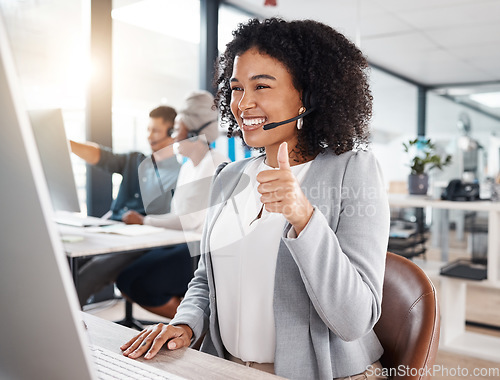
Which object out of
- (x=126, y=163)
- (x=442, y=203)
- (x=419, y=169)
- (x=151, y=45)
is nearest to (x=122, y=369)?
(x=126, y=163)

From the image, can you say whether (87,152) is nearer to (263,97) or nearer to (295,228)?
(263,97)

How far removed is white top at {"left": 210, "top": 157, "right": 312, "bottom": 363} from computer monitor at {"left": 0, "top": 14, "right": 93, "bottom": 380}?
2.16 ft

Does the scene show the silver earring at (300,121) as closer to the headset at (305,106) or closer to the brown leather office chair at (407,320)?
the headset at (305,106)

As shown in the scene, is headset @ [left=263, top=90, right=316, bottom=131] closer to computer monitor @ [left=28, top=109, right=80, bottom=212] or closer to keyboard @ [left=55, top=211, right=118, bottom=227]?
computer monitor @ [left=28, top=109, right=80, bottom=212]

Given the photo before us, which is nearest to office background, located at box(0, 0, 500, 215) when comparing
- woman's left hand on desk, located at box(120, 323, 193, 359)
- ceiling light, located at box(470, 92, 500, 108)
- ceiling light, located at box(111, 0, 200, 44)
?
ceiling light, located at box(111, 0, 200, 44)

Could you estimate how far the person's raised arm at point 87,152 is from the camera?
8.95 feet

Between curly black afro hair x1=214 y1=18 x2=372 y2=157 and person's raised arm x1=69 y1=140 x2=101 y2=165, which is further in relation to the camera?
person's raised arm x1=69 y1=140 x2=101 y2=165

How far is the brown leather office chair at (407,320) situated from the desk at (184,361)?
15.3 inches

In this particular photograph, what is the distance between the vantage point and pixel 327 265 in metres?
0.84

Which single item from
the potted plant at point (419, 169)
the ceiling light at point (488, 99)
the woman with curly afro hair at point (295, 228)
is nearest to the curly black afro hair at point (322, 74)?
the woman with curly afro hair at point (295, 228)

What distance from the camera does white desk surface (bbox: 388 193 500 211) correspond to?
2.79 metres

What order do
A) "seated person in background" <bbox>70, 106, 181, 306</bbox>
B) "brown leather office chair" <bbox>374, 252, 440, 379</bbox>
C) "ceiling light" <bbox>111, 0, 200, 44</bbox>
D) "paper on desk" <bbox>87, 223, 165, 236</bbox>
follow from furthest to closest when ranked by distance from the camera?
"ceiling light" <bbox>111, 0, 200, 44</bbox> < "seated person in background" <bbox>70, 106, 181, 306</bbox> < "paper on desk" <bbox>87, 223, 165, 236</bbox> < "brown leather office chair" <bbox>374, 252, 440, 379</bbox>

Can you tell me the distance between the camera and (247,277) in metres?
1.08

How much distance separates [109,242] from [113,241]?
0.09 ft
